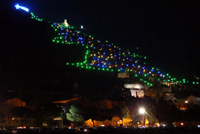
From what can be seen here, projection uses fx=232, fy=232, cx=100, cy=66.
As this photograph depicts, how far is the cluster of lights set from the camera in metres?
62.6

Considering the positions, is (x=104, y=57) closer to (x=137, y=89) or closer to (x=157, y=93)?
(x=137, y=89)

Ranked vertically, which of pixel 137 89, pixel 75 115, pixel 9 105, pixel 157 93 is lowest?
pixel 75 115

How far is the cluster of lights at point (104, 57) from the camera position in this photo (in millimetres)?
62612

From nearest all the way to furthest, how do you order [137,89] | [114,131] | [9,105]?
1. [114,131]
2. [9,105]
3. [137,89]

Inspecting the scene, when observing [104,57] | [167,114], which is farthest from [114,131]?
[104,57]

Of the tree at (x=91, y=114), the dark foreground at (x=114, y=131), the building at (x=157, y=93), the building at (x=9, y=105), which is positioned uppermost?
the building at (x=157, y=93)

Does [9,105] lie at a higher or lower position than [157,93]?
lower

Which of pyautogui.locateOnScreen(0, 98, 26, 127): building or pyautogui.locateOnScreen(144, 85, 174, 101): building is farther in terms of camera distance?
pyautogui.locateOnScreen(144, 85, 174, 101): building

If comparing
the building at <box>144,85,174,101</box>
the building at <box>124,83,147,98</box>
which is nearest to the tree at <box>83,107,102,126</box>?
the building at <box>124,83,147,98</box>

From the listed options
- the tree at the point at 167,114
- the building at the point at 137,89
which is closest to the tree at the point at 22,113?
the tree at the point at 167,114

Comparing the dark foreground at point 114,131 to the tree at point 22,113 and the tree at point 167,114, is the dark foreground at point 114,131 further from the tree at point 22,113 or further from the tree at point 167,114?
the tree at point 167,114

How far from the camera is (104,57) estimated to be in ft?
230

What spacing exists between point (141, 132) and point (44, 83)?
27664 millimetres

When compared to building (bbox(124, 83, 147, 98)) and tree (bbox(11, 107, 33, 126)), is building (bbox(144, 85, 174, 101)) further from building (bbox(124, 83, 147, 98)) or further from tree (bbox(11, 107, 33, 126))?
tree (bbox(11, 107, 33, 126))
